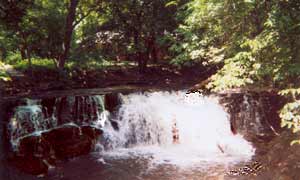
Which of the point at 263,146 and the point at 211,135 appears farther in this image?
the point at 211,135

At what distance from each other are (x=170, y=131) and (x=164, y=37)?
261 inches

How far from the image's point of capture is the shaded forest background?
21.2ft

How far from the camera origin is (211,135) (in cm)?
1231

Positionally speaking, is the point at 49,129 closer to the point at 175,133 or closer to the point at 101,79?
the point at 175,133

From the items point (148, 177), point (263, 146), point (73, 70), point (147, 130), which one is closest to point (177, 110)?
point (147, 130)

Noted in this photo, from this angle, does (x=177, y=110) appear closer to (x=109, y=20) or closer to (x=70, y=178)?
(x=70, y=178)

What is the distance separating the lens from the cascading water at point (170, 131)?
439 inches

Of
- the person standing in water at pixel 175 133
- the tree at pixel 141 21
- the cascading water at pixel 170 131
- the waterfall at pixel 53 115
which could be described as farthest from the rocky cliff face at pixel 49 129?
the tree at pixel 141 21

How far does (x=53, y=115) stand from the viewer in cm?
1171

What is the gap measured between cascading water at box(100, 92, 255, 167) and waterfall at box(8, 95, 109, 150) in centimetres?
68

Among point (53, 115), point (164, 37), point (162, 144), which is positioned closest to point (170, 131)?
point (162, 144)

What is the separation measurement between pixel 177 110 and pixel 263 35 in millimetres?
6540

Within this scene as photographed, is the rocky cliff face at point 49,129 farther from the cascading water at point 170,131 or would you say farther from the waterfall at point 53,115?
the cascading water at point 170,131

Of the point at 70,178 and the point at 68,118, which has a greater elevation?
the point at 68,118
